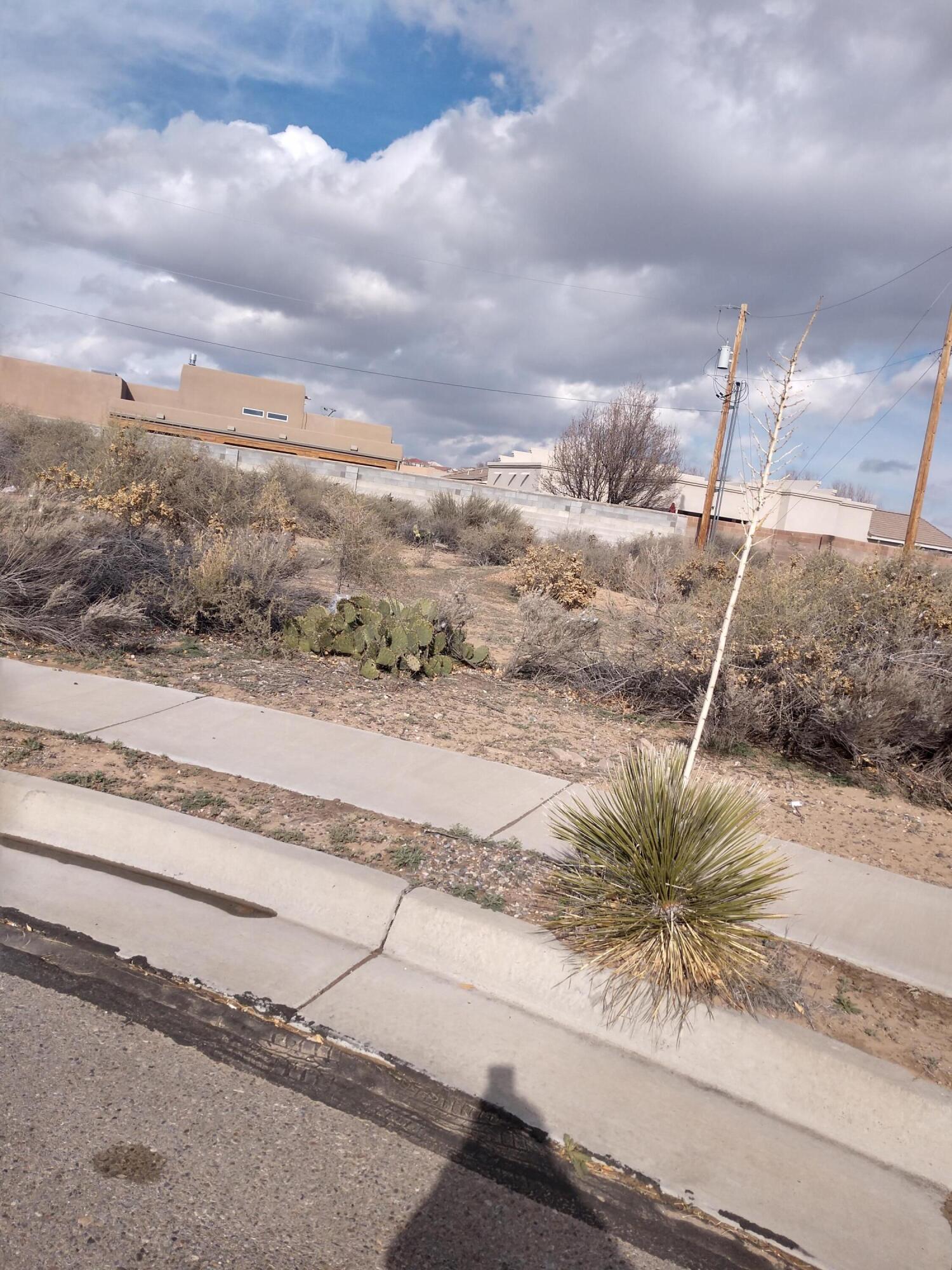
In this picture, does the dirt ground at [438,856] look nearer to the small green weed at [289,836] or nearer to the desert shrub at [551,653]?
the small green weed at [289,836]

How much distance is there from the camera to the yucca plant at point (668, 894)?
13.0 feet

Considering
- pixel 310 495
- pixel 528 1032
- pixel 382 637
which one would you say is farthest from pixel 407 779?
pixel 310 495

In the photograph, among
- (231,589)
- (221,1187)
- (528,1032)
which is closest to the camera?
(221,1187)

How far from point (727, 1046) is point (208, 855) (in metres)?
2.79

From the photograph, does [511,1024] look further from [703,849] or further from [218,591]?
[218,591]

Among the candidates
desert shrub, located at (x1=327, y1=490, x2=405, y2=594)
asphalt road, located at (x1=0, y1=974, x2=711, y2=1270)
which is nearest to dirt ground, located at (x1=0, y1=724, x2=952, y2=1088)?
asphalt road, located at (x1=0, y1=974, x2=711, y2=1270)

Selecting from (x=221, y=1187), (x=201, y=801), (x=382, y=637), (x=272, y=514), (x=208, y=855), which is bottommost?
(x=221, y=1187)

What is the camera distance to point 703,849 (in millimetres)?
4262

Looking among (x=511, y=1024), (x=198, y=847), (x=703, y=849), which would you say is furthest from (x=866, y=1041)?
(x=198, y=847)

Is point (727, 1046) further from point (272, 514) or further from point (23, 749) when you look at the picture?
point (272, 514)

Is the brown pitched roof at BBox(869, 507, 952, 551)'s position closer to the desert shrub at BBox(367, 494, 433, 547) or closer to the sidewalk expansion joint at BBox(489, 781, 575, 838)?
the desert shrub at BBox(367, 494, 433, 547)

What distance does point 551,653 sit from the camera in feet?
33.9

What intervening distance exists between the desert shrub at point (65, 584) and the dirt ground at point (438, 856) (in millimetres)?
2671

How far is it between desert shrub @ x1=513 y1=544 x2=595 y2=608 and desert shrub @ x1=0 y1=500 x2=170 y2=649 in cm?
723
